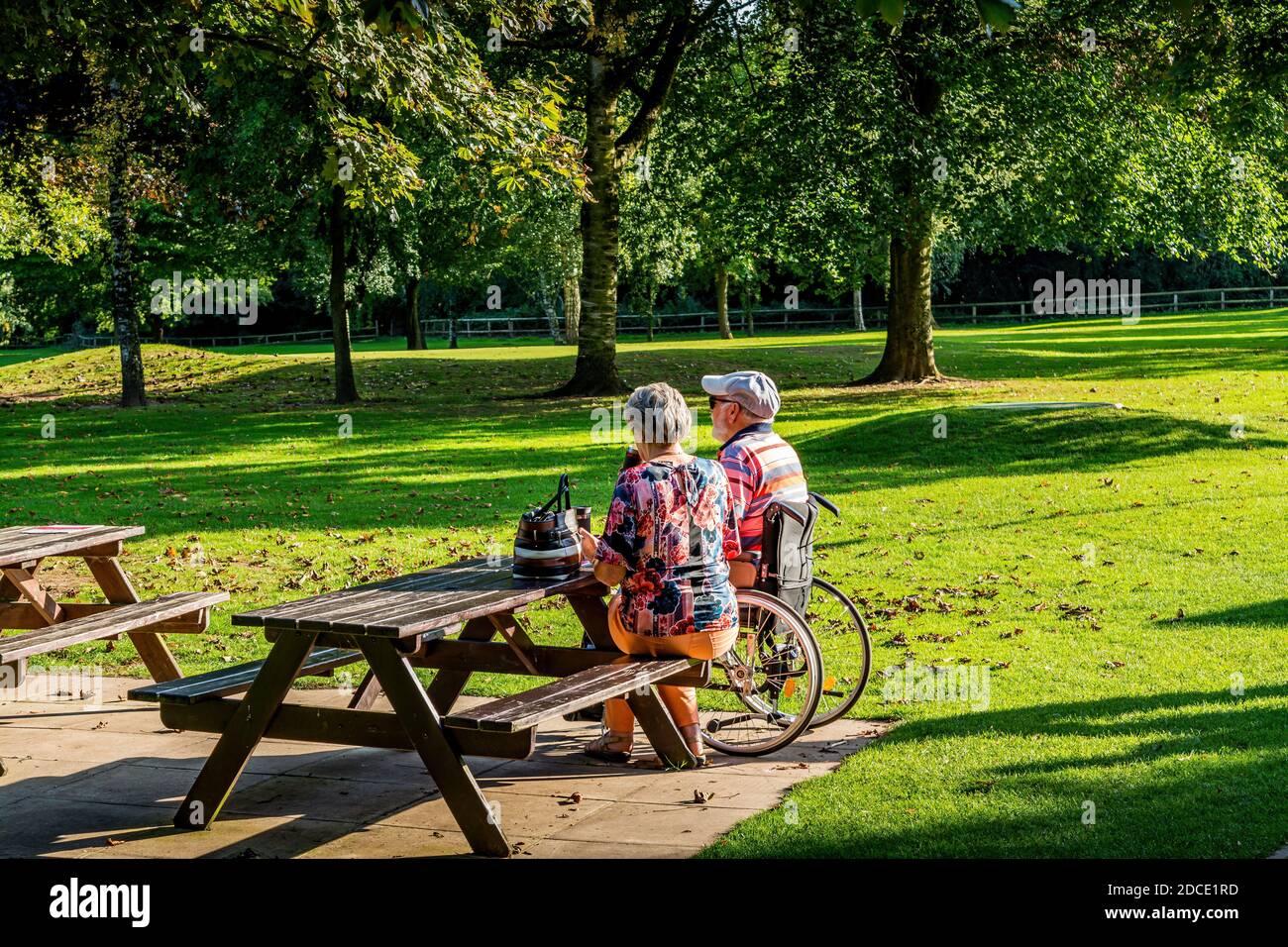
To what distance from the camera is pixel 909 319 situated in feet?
97.9

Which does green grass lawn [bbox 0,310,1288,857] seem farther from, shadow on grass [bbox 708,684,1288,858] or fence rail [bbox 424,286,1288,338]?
fence rail [bbox 424,286,1288,338]

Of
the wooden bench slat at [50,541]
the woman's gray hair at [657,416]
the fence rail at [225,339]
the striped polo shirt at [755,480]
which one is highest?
the fence rail at [225,339]

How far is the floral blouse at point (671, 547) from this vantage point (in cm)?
610

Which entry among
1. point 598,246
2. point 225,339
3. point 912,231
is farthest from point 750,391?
point 225,339

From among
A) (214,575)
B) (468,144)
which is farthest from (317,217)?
(214,575)

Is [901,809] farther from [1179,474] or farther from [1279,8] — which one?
[1279,8]

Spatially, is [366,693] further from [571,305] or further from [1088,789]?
[571,305]

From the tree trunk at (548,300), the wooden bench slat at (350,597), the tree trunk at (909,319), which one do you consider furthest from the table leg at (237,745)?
the tree trunk at (548,300)

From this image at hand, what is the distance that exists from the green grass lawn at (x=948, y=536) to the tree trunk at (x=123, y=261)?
0.95 meters

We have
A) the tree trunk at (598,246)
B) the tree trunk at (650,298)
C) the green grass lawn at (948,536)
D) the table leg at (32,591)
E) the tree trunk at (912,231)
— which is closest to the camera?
the green grass lawn at (948,536)

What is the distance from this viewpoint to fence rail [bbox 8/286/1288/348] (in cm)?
6294

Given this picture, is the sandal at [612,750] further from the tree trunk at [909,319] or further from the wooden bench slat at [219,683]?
the tree trunk at [909,319]

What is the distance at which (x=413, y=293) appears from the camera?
5384cm

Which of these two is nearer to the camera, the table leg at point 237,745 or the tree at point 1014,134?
the table leg at point 237,745
